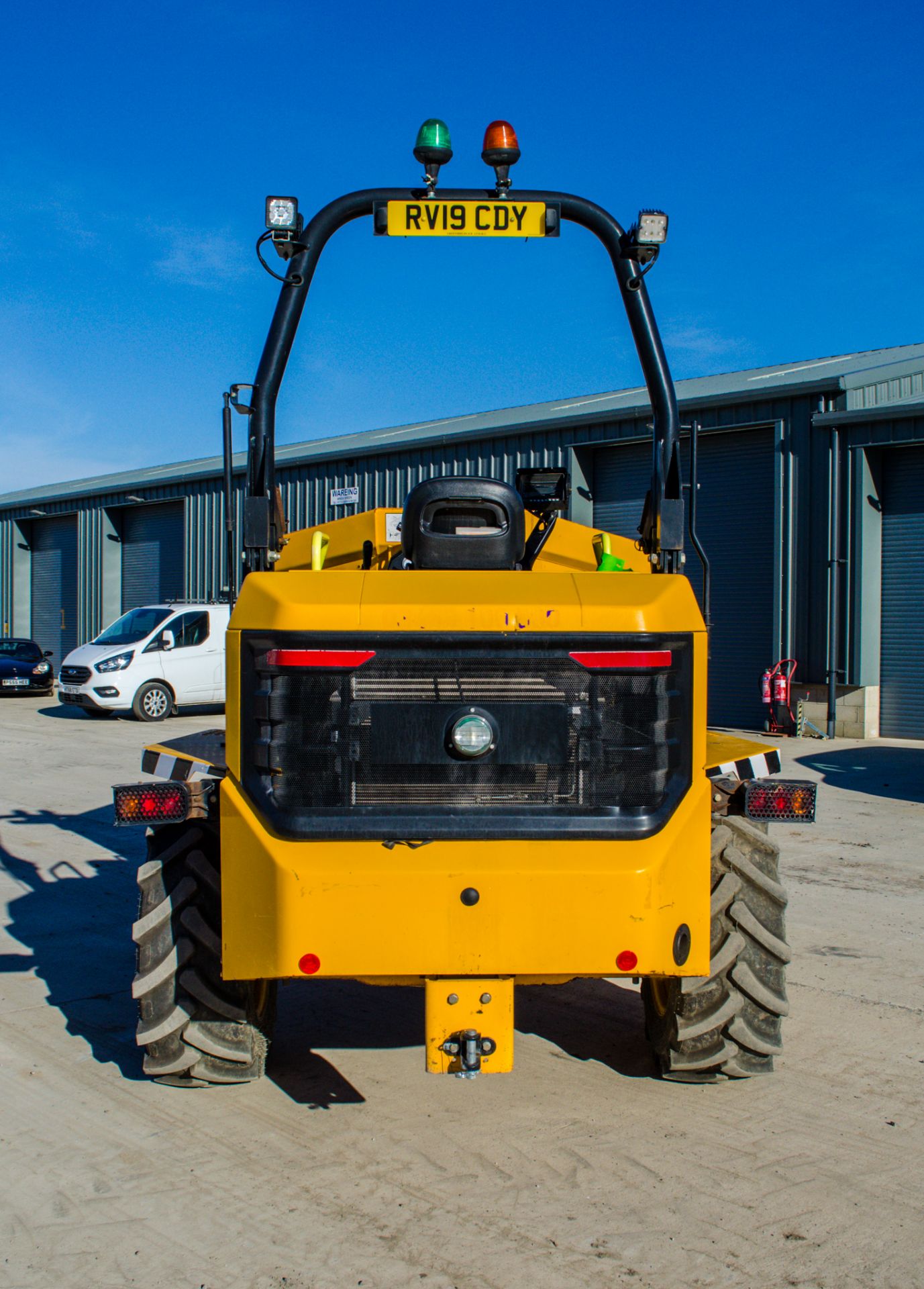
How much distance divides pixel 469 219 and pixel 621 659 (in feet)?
5.87

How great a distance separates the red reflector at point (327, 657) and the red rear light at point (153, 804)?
0.81m

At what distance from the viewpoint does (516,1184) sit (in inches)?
137

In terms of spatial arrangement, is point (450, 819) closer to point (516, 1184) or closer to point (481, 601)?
point (481, 601)

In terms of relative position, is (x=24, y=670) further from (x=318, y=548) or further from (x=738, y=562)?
(x=318, y=548)

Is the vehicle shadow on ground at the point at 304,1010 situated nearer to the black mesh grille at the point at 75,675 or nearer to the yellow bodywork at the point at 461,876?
the yellow bodywork at the point at 461,876

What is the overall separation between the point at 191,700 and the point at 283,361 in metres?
16.0

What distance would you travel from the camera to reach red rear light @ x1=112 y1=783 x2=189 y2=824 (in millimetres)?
3941

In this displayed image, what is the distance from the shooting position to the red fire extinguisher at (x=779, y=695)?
1650 cm

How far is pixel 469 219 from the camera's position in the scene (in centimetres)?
421

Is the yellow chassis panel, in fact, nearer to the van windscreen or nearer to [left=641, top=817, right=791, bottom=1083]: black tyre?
[left=641, top=817, right=791, bottom=1083]: black tyre

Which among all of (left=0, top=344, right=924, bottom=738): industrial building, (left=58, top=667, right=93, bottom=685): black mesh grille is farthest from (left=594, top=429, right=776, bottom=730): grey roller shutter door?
(left=58, top=667, right=93, bottom=685): black mesh grille

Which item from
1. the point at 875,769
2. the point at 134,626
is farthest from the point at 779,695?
the point at 134,626

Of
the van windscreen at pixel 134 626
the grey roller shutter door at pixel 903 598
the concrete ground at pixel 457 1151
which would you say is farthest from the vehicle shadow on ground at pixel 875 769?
the van windscreen at pixel 134 626

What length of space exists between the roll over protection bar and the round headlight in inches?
41.3
